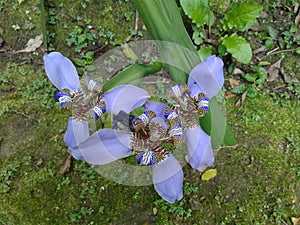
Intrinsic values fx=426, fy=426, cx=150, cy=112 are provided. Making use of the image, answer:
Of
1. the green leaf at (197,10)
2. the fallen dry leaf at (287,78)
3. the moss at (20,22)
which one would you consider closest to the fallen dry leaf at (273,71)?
the fallen dry leaf at (287,78)

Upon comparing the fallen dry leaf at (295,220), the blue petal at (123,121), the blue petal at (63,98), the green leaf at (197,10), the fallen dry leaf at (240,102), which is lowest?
the fallen dry leaf at (295,220)

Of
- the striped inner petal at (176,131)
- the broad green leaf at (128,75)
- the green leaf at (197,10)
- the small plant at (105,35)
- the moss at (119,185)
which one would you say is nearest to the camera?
the striped inner petal at (176,131)

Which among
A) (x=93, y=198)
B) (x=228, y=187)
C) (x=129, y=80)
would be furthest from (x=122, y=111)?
(x=228, y=187)

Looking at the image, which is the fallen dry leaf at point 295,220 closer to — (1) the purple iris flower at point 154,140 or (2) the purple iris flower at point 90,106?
(1) the purple iris flower at point 154,140

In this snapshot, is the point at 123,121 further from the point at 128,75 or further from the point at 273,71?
the point at 273,71

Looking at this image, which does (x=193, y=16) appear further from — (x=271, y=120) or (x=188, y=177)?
(x=188, y=177)

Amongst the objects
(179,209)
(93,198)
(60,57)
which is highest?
(60,57)

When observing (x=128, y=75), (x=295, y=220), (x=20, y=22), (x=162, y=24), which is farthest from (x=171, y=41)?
(x=20, y=22)
